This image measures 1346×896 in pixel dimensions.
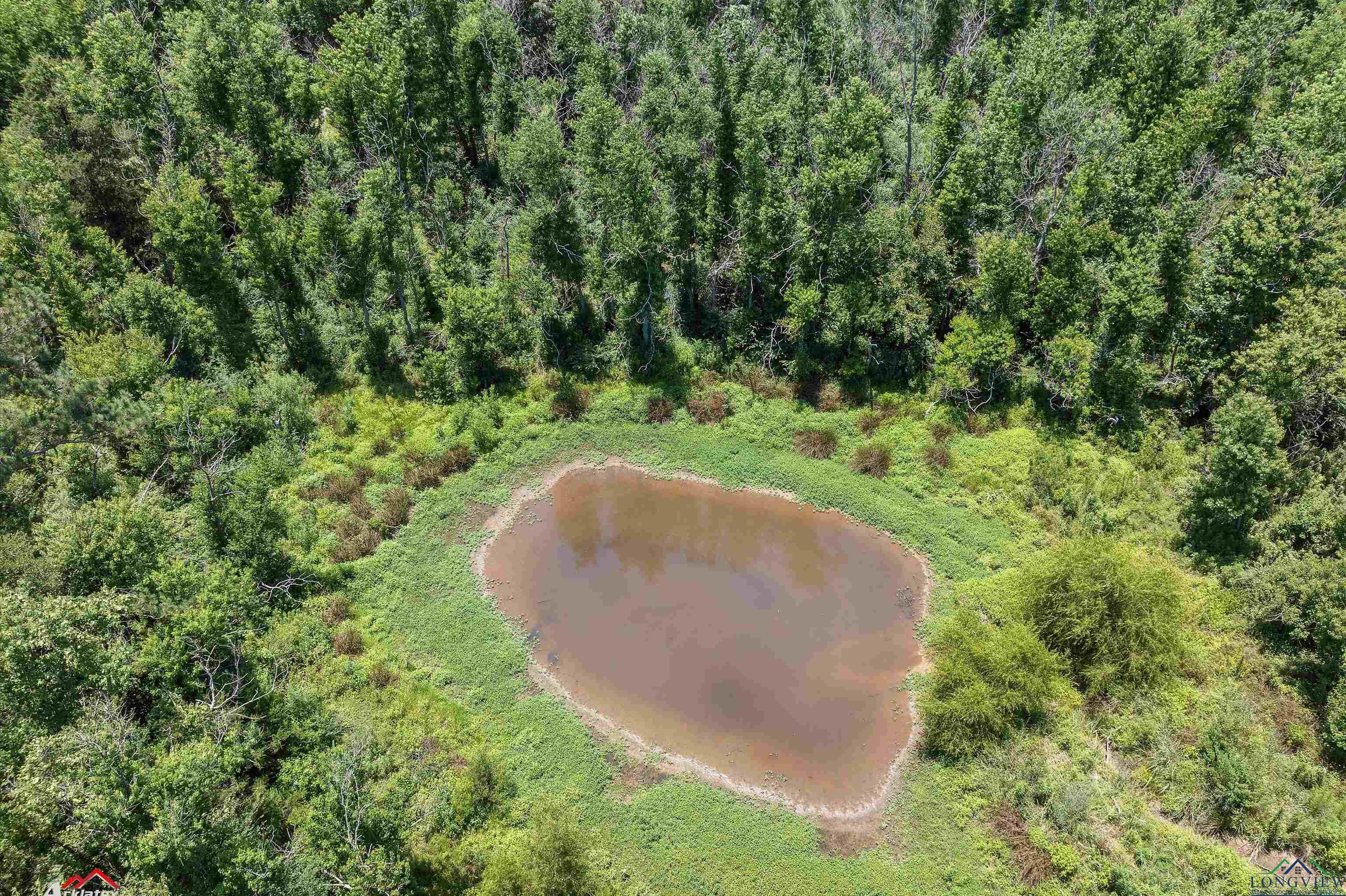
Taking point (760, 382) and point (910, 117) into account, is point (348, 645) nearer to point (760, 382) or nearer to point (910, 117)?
point (760, 382)

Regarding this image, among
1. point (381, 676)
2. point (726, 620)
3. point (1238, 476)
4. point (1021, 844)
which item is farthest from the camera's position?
point (726, 620)

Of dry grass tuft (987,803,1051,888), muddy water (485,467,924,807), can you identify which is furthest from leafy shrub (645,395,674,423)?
dry grass tuft (987,803,1051,888)

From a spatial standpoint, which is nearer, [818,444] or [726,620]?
[726,620]

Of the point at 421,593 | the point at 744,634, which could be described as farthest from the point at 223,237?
the point at 744,634

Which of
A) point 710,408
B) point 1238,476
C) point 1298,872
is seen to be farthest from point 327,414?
point 1298,872

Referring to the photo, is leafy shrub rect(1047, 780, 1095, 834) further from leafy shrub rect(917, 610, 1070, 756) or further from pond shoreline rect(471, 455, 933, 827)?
pond shoreline rect(471, 455, 933, 827)

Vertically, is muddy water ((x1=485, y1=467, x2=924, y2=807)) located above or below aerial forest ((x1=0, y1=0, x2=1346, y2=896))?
below

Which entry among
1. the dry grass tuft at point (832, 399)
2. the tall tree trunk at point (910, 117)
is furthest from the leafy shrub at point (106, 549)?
the tall tree trunk at point (910, 117)
